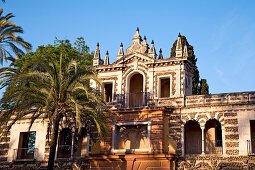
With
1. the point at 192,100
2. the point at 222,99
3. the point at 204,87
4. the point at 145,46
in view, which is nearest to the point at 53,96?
the point at 145,46

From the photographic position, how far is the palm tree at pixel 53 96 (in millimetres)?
24938

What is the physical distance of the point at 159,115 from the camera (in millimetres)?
28047

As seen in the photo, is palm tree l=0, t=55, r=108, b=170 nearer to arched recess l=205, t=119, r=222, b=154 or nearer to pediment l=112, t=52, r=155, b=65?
pediment l=112, t=52, r=155, b=65

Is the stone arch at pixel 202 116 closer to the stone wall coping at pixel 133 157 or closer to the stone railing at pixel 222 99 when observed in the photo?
the stone railing at pixel 222 99

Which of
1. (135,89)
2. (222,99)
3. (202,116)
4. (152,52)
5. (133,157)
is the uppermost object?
(152,52)

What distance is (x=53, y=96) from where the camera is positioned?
25562mm

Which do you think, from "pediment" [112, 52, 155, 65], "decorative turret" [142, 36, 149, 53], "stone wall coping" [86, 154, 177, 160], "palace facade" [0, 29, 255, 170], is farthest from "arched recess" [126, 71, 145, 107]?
"stone wall coping" [86, 154, 177, 160]

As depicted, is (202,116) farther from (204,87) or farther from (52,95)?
(204,87)

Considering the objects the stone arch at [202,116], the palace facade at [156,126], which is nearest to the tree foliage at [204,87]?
the palace facade at [156,126]

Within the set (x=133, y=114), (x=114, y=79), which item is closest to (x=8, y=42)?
(x=114, y=79)

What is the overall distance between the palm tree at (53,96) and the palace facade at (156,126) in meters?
2.52

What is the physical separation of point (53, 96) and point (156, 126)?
24.7 ft

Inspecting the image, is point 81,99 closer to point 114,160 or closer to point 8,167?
point 114,160

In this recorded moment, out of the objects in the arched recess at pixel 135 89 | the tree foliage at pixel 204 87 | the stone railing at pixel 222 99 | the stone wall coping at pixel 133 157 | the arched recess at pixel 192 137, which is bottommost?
Result: the stone wall coping at pixel 133 157
